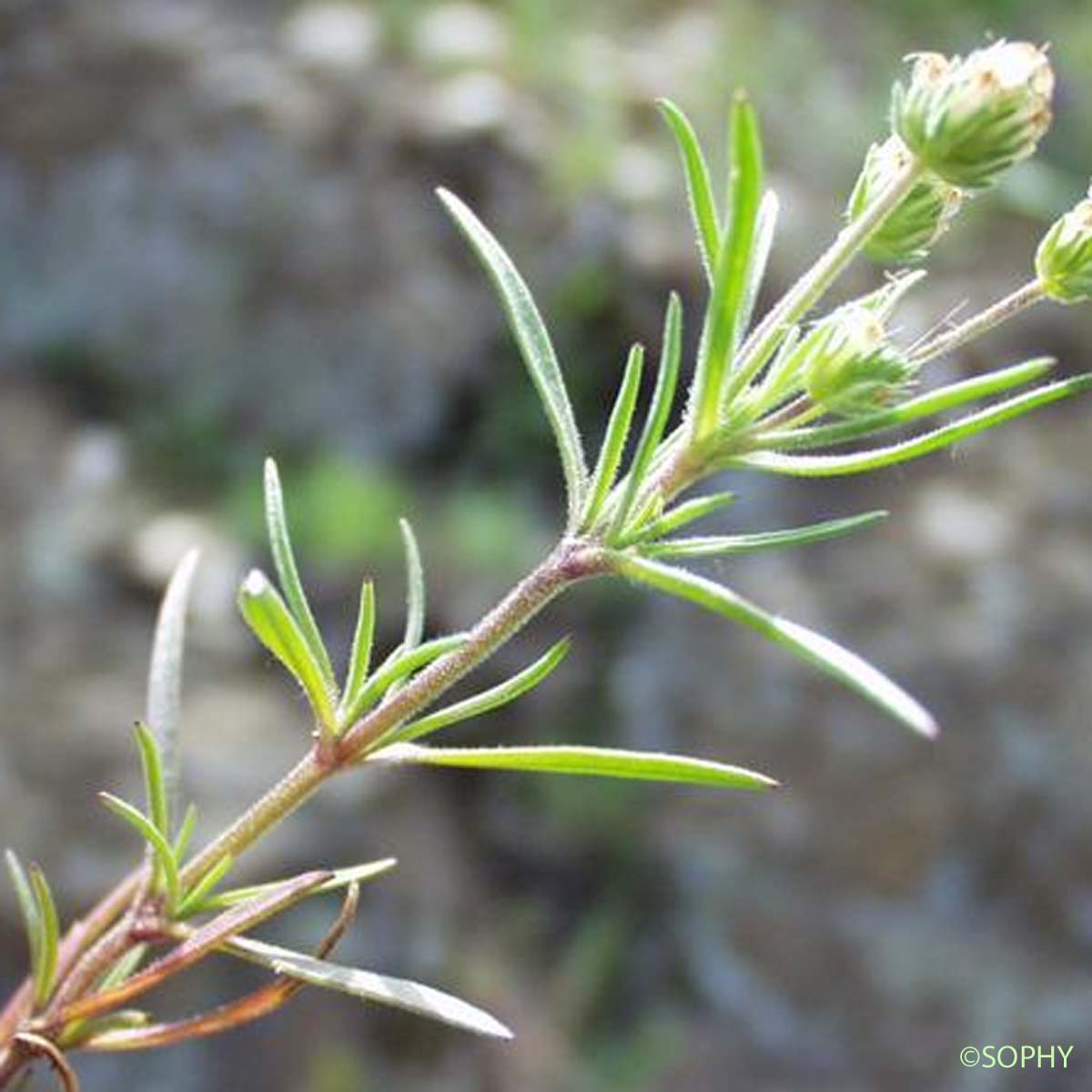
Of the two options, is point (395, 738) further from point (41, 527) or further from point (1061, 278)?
point (41, 527)

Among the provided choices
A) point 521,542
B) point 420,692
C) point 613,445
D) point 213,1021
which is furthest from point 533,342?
point 521,542

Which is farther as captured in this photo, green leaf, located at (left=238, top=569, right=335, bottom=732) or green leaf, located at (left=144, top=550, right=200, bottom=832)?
green leaf, located at (left=144, top=550, right=200, bottom=832)

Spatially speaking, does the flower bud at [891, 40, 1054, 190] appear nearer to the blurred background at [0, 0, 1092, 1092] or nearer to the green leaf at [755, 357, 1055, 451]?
the green leaf at [755, 357, 1055, 451]

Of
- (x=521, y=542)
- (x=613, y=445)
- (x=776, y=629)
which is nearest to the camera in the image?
(x=776, y=629)

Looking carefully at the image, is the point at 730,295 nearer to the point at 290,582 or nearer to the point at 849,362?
the point at 849,362

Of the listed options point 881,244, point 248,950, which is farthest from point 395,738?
point 881,244

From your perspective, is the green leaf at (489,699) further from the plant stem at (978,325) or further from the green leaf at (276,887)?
the plant stem at (978,325)

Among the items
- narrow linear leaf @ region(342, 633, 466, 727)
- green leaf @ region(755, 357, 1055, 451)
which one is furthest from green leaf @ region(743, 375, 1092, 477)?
narrow linear leaf @ region(342, 633, 466, 727)
